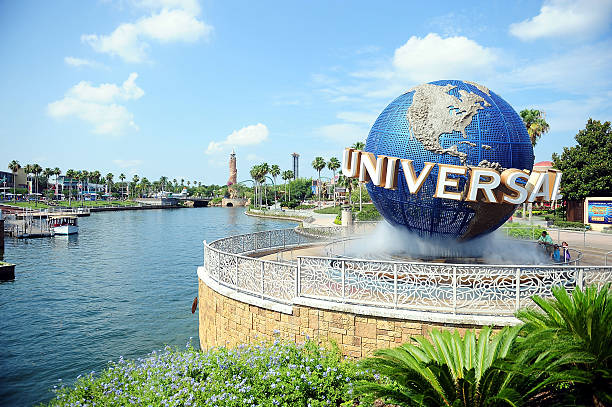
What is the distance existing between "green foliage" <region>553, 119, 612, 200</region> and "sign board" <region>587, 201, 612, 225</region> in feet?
19.8

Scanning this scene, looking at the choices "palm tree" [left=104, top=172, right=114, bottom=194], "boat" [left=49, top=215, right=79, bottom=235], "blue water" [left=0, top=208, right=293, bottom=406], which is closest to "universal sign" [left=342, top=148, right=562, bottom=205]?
"blue water" [left=0, top=208, right=293, bottom=406]

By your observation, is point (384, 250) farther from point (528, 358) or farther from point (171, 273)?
point (171, 273)

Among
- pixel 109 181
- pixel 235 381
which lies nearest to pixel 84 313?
pixel 235 381

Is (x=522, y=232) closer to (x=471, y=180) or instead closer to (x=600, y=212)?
(x=600, y=212)

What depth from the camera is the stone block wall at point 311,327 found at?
862 cm

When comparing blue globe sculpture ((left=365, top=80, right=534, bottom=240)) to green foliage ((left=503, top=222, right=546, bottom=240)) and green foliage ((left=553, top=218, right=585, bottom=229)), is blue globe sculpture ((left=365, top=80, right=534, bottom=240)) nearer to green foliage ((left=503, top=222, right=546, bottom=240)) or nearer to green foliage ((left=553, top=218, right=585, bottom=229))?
green foliage ((left=503, top=222, right=546, bottom=240))

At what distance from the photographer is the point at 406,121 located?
13258mm

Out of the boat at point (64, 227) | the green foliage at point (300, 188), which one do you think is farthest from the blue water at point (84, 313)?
the green foliage at point (300, 188)

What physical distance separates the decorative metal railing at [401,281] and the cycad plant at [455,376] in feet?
7.03

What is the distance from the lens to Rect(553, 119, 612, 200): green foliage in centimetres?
4150

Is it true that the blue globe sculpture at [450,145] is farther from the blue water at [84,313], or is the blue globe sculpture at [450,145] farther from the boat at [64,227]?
the boat at [64,227]

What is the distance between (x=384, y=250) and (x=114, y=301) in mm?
14619

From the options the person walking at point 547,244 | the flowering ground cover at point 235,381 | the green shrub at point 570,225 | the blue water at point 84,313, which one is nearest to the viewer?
the flowering ground cover at point 235,381

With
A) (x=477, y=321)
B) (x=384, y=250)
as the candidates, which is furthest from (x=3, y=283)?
(x=477, y=321)
